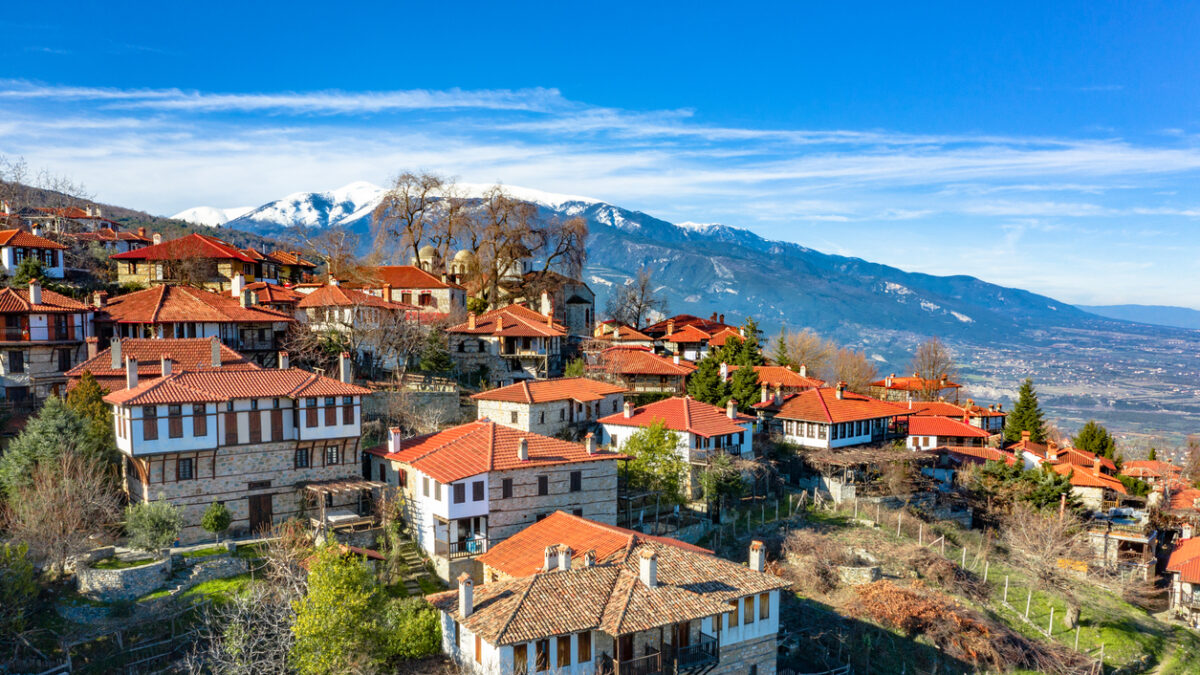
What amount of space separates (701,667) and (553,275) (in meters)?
44.1

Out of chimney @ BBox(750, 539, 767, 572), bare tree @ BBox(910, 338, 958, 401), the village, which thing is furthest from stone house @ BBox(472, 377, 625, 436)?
bare tree @ BBox(910, 338, 958, 401)

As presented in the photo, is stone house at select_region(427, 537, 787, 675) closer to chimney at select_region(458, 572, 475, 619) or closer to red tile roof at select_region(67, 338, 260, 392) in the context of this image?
chimney at select_region(458, 572, 475, 619)

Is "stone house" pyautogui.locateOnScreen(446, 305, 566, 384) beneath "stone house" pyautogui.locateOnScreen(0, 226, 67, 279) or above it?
beneath

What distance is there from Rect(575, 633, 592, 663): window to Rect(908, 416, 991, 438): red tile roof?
39492 millimetres

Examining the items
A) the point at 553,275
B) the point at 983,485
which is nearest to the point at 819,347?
the point at 553,275

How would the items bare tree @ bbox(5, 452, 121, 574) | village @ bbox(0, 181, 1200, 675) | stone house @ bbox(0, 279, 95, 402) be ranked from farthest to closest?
stone house @ bbox(0, 279, 95, 402) → bare tree @ bbox(5, 452, 121, 574) → village @ bbox(0, 181, 1200, 675)

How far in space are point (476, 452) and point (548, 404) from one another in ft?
29.8

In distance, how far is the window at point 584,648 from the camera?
23266mm

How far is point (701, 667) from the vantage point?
24688 millimetres

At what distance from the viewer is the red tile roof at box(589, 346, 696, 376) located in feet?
163

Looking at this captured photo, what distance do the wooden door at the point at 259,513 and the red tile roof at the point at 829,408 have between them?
2895 centimetres

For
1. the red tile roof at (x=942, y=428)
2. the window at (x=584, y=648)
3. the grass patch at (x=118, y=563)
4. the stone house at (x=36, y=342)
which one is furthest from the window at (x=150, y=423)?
the red tile roof at (x=942, y=428)

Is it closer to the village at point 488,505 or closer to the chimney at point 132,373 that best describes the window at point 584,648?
the village at point 488,505

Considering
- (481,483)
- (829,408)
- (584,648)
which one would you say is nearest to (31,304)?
(481,483)
